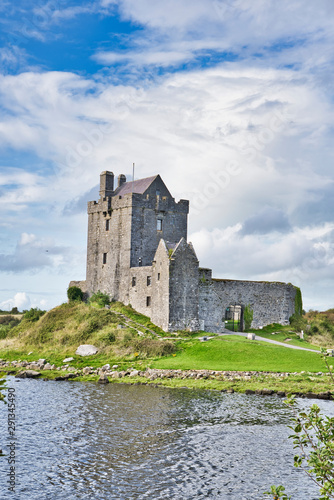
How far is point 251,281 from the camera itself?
55.7m

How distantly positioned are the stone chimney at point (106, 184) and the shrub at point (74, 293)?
37.0 feet

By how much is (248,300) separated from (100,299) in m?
15.7

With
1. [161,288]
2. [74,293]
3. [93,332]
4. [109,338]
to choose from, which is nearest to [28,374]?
[109,338]

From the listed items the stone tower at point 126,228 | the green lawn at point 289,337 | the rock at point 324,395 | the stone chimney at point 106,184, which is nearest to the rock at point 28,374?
the stone tower at point 126,228

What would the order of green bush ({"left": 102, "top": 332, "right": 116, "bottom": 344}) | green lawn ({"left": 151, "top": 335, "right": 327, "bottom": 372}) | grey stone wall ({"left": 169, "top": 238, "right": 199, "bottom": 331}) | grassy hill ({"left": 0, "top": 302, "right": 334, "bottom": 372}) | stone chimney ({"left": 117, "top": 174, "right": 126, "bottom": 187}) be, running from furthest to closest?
stone chimney ({"left": 117, "top": 174, "right": 126, "bottom": 187}) → grey stone wall ({"left": 169, "top": 238, "right": 199, "bottom": 331}) → green bush ({"left": 102, "top": 332, "right": 116, "bottom": 344}) → grassy hill ({"left": 0, "top": 302, "right": 334, "bottom": 372}) → green lawn ({"left": 151, "top": 335, "right": 327, "bottom": 372})

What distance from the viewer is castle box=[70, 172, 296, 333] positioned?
49750 mm

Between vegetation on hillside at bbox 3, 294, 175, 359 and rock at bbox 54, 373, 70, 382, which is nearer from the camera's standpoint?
rock at bbox 54, 373, 70, 382

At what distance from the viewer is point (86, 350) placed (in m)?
46.3

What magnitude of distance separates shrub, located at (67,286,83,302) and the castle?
2.73 ft

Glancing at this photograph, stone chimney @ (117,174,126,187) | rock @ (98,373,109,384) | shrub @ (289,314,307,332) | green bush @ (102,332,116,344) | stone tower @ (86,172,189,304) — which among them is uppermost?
stone chimney @ (117,174,126,187)

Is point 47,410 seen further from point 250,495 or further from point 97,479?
point 250,495

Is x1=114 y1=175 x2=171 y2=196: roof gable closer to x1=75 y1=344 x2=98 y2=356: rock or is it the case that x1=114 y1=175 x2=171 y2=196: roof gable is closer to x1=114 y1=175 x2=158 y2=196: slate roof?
x1=114 y1=175 x2=158 y2=196: slate roof

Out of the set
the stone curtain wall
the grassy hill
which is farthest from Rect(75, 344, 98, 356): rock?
the stone curtain wall

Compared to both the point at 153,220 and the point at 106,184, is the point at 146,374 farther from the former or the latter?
the point at 106,184
